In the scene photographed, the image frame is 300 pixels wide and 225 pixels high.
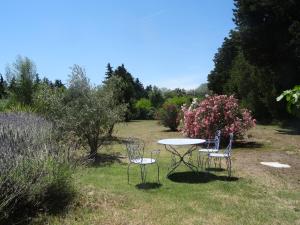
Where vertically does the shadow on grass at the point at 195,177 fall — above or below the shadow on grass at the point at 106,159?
below

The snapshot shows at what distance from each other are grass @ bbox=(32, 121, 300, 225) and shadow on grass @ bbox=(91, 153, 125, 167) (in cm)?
17

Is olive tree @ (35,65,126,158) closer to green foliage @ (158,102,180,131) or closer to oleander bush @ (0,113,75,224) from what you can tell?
oleander bush @ (0,113,75,224)

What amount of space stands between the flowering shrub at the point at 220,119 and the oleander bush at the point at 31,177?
8628 millimetres

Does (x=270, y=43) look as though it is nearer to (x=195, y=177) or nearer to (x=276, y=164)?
(x=276, y=164)

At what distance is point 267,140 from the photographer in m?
Answer: 16.6

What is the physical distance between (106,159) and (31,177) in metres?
6.43

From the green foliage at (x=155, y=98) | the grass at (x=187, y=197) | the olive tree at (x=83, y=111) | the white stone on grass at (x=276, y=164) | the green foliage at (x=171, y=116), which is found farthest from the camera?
the green foliage at (x=155, y=98)

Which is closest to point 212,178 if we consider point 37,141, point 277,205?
point 277,205

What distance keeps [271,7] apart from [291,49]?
8.22 ft

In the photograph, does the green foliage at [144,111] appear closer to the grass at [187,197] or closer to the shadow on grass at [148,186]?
the grass at [187,197]

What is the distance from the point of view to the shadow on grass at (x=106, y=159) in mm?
10812

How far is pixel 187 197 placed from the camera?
6875 mm

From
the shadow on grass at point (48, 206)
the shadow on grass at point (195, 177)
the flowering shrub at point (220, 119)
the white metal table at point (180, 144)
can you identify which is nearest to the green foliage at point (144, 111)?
the flowering shrub at point (220, 119)

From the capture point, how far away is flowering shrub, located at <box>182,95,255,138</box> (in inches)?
564
